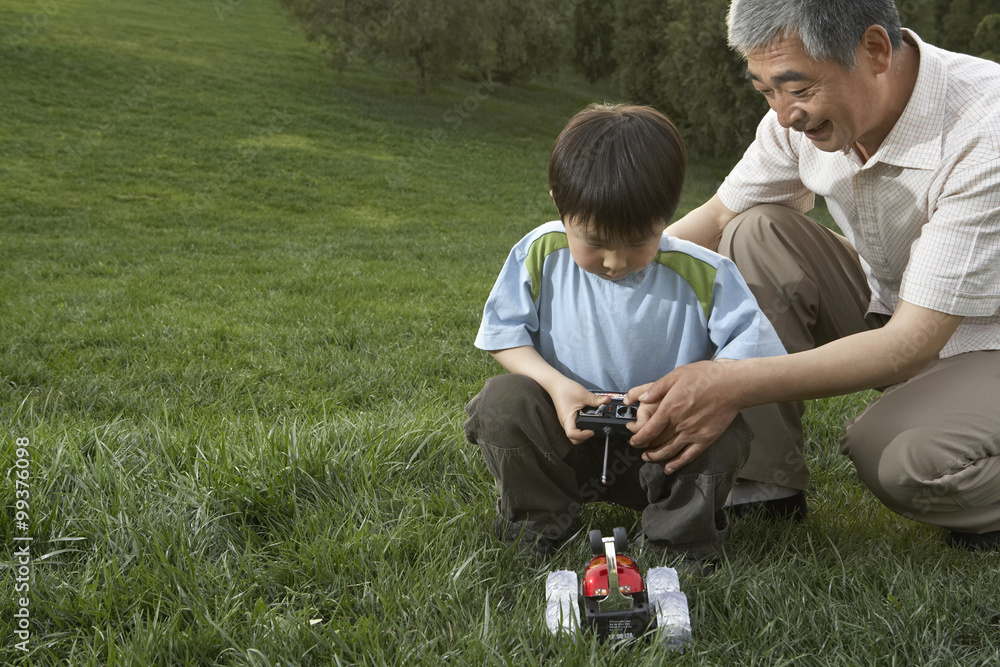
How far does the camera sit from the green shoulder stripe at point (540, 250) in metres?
2.16

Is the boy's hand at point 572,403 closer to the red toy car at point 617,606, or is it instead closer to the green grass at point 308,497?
the red toy car at point 617,606

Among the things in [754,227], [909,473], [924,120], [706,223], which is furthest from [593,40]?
[909,473]

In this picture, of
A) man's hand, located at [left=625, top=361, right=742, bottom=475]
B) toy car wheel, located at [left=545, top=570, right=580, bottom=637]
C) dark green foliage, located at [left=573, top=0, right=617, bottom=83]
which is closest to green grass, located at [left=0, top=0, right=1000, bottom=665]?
toy car wheel, located at [left=545, top=570, right=580, bottom=637]

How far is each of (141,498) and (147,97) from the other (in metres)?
19.0

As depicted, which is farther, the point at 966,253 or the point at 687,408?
the point at 966,253

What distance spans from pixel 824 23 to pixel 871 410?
1091 mm

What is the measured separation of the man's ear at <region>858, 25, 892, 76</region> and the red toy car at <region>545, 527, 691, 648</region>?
135 cm

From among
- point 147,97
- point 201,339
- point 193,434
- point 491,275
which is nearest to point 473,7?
point 147,97

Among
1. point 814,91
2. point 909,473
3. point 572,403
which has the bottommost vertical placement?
point 909,473

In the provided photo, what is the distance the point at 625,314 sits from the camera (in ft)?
6.92

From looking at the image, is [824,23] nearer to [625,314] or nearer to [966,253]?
[966,253]

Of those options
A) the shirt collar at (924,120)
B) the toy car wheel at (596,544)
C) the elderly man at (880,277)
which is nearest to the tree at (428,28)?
the elderly man at (880,277)

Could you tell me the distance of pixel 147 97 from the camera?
19.0 metres

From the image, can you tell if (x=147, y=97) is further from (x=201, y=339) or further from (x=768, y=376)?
(x=768, y=376)
